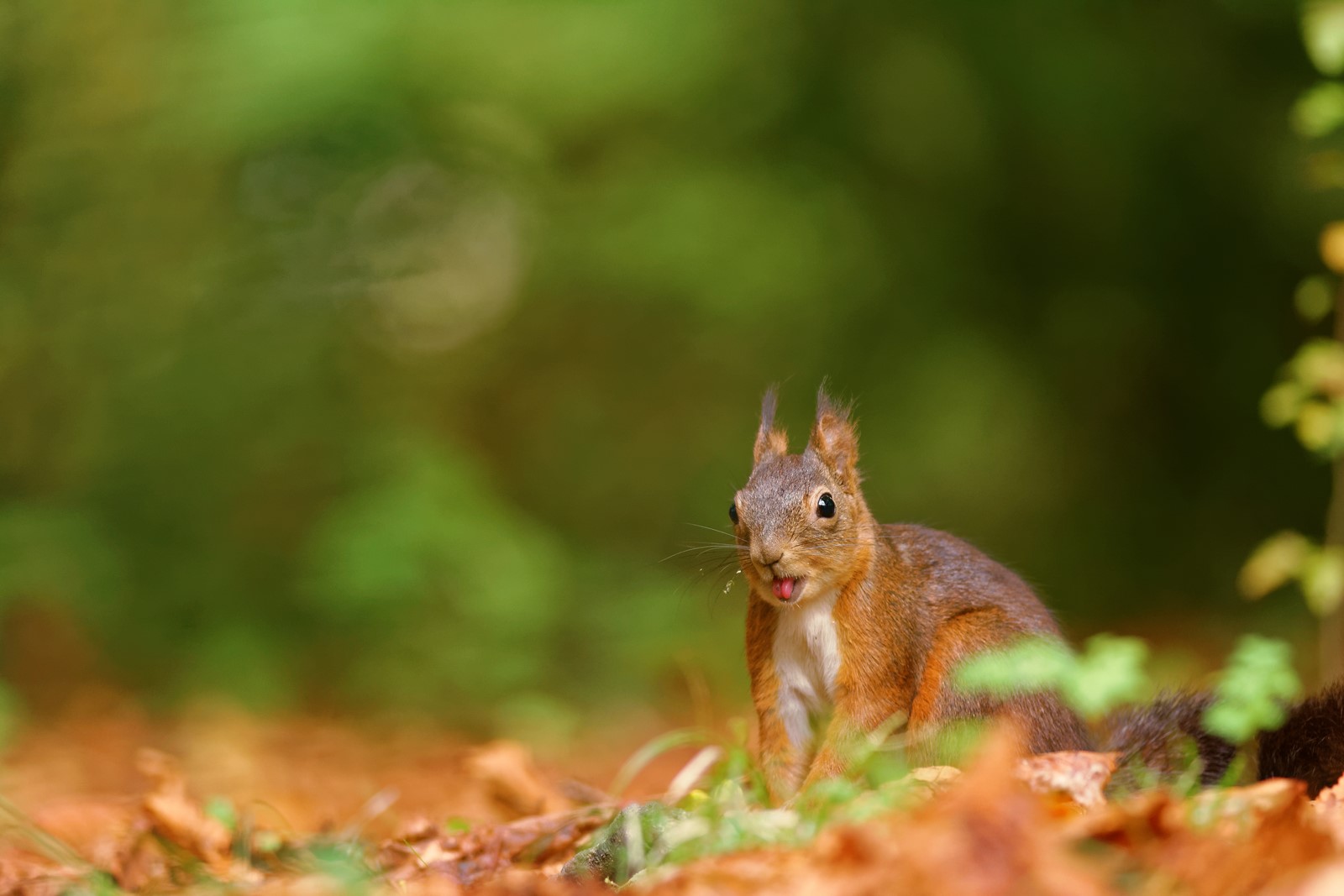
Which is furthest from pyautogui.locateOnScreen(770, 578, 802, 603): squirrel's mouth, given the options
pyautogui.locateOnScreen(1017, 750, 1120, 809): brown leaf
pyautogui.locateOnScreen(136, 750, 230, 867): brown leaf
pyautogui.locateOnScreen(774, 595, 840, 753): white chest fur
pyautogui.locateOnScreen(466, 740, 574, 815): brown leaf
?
pyautogui.locateOnScreen(136, 750, 230, 867): brown leaf

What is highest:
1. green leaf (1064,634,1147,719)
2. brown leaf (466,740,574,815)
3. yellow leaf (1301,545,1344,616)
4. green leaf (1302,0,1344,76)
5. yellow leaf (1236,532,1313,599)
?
green leaf (1302,0,1344,76)

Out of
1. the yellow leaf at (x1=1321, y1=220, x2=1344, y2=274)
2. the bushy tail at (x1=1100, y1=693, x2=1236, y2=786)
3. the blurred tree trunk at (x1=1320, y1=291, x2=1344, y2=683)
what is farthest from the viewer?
the blurred tree trunk at (x1=1320, y1=291, x2=1344, y2=683)

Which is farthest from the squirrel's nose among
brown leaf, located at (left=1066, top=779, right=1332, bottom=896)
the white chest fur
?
brown leaf, located at (left=1066, top=779, right=1332, bottom=896)

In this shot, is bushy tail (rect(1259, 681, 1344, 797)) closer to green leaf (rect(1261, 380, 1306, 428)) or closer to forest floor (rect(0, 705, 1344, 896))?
forest floor (rect(0, 705, 1344, 896))

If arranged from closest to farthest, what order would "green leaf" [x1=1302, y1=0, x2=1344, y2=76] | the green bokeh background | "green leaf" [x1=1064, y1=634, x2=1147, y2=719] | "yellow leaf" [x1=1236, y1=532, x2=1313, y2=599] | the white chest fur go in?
"green leaf" [x1=1064, y1=634, x2=1147, y2=719] → the white chest fur → "green leaf" [x1=1302, y1=0, x2=1344, y2=76] → "yellow leaf" [x1=1236, y1=532, x2=1313, y2=599] → the green bokeh background

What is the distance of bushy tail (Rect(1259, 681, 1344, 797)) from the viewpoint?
2480 millimetres

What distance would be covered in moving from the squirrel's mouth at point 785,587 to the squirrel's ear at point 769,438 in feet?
1.27

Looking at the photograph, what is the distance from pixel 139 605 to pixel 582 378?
2533mm

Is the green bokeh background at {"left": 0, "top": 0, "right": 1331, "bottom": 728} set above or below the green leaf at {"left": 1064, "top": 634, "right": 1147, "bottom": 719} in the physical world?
above

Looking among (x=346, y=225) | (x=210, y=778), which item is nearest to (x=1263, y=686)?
(x=210, y=778)

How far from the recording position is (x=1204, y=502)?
312 inches

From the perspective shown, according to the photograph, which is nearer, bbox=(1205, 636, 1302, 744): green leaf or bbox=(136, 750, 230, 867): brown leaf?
bbox=(1205, 636, 1302, 744): green leaf

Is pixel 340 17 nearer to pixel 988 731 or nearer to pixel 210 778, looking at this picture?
pixel 210 778

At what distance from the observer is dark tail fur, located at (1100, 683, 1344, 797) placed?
2.49m
